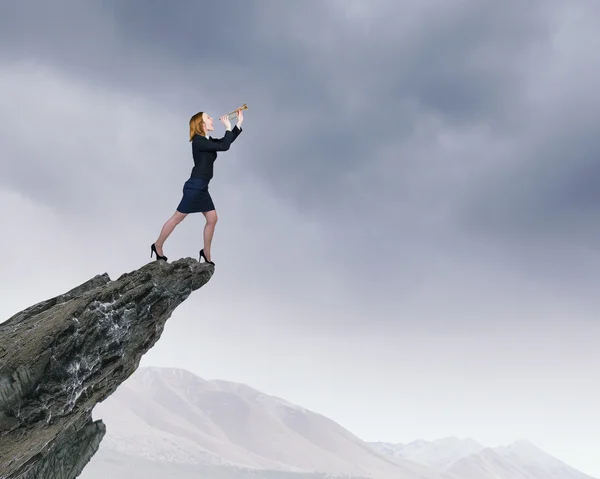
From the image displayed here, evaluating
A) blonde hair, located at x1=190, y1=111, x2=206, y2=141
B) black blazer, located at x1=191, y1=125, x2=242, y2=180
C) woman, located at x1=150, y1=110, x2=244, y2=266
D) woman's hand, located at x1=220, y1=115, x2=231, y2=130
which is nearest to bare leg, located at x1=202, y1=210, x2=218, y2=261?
woman, located at x1=150, y1=110, x2=244, y2=266

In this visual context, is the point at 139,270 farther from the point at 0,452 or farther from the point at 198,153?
the point at 0,452

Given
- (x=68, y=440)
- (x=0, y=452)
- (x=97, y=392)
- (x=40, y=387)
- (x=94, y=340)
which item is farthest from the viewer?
A: (x=68, y=440)

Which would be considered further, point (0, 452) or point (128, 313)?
point (128, 313)

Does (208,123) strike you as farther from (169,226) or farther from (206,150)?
(169,226)

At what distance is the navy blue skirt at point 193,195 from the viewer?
16.3 m

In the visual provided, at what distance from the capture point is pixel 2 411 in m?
13.2

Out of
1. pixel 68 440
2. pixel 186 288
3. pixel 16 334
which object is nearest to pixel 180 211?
pixel 186 288

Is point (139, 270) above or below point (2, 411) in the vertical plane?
above

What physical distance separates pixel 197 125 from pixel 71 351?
8097mm

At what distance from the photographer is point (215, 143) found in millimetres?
16312

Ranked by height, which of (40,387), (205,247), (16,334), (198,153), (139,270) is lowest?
(40,387)

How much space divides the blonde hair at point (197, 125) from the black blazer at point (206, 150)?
0.50ft

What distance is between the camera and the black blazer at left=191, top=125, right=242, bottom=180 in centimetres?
1630

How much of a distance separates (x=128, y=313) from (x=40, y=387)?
3261 mm
